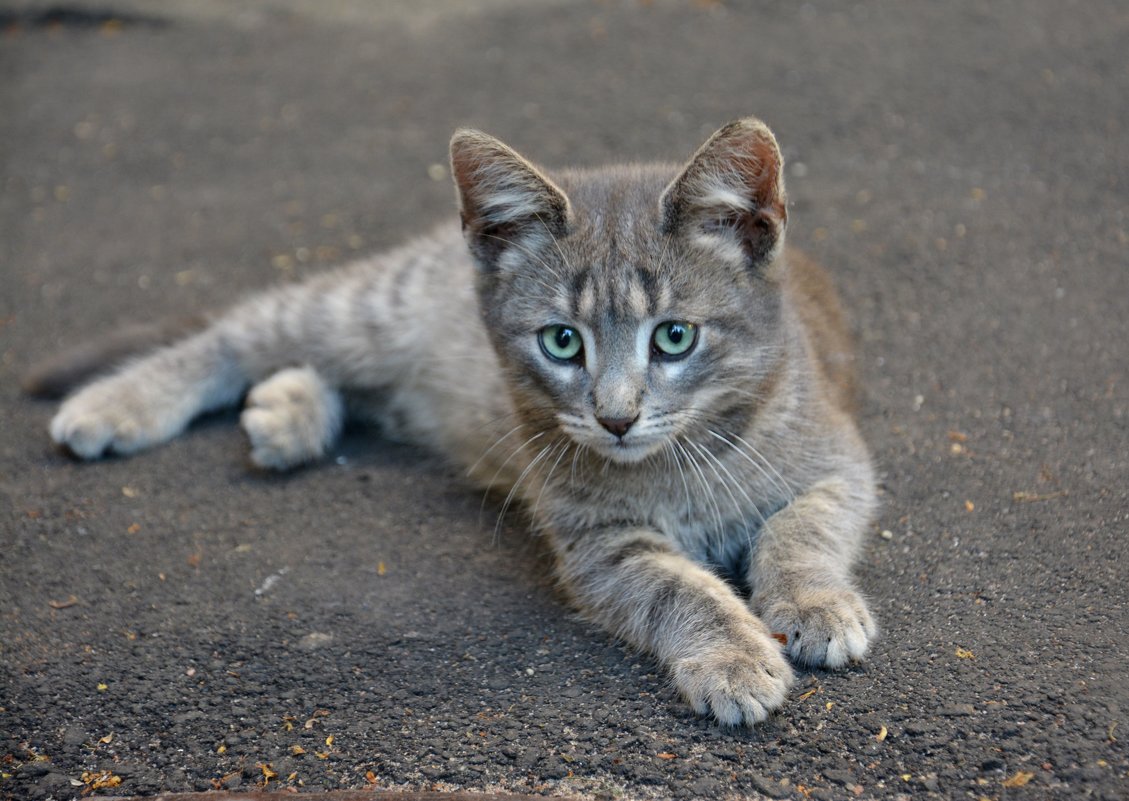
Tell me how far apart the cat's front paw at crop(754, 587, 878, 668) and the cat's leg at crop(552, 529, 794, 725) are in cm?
7

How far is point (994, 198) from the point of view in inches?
228

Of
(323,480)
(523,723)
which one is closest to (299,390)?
(323,480)

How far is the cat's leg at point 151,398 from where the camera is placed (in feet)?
15.4

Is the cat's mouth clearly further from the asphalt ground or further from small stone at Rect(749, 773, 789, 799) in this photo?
small stone at Rect(749, 773, 789, 799)

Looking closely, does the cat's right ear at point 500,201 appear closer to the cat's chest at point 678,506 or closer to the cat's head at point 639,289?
the cat's head at point 639,289

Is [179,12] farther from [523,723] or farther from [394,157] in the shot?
[523,723]

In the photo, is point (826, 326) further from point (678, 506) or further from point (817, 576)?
point (817, 576)

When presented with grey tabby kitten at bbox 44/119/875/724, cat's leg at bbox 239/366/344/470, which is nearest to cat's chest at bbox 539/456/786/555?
grey tabby kitten at bbox 44/119/875/724

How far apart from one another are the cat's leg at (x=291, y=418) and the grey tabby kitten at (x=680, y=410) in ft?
2.63

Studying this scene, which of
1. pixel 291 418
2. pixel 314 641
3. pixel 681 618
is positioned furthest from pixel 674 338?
pixel 291 418

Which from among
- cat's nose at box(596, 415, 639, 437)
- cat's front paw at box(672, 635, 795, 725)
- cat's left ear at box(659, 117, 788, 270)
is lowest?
cat's front paw at box(672, 635, 795, 725)

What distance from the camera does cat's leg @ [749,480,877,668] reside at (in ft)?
10.6

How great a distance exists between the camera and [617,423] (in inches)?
129

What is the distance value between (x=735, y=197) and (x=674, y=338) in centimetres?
49
